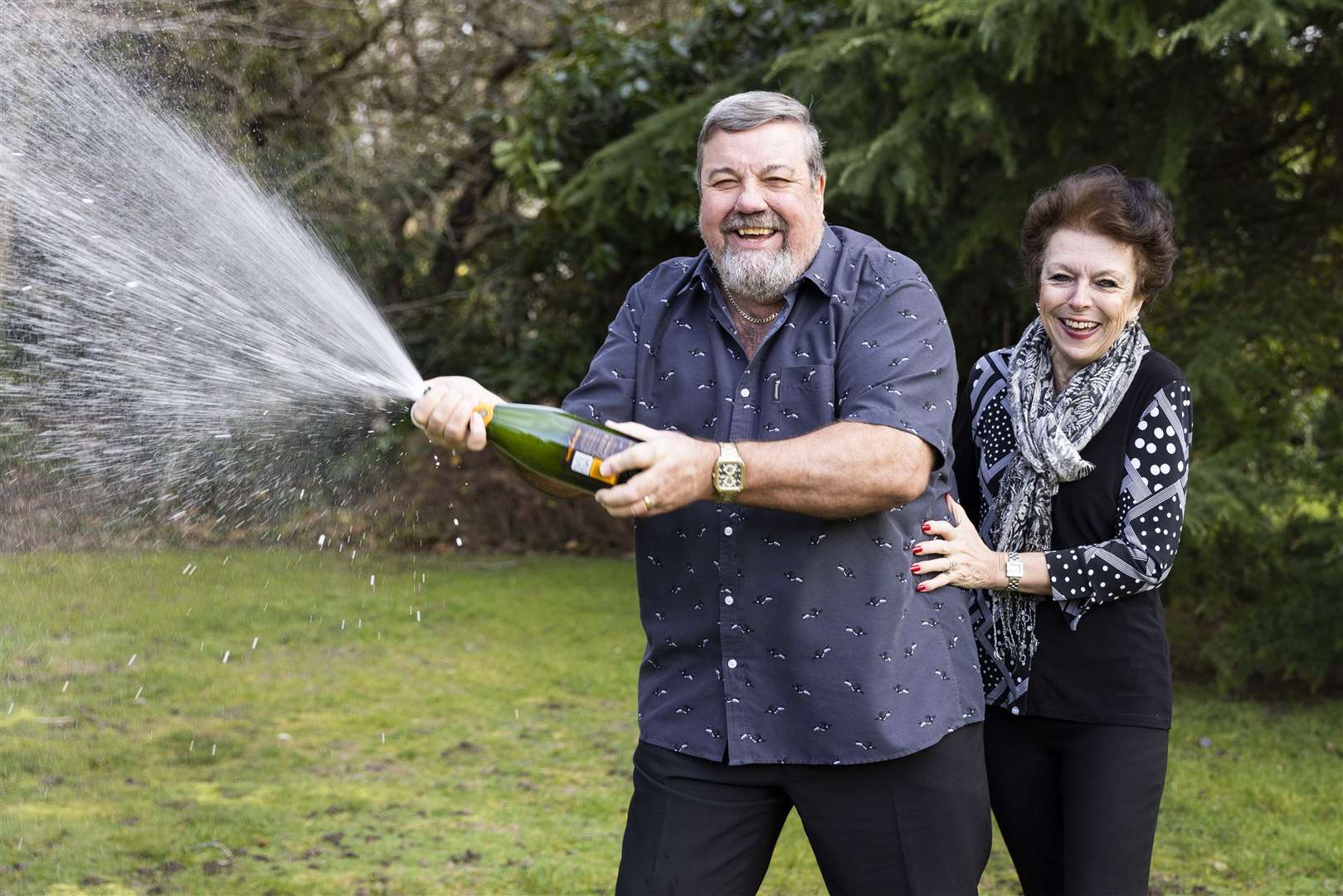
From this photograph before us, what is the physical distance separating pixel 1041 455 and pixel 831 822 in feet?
3.05

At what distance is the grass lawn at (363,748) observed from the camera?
456 cm

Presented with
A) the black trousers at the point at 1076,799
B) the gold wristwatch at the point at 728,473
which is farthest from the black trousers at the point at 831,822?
the gold wristwatch at the point at 728,473

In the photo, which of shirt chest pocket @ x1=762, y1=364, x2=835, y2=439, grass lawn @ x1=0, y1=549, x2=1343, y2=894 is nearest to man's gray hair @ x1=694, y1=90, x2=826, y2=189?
shirt chest pocket @ x1=762, y1=364, x2=835, y2=439

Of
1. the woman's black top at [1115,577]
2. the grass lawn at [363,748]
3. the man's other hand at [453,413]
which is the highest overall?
the man's other hand at [453,413]

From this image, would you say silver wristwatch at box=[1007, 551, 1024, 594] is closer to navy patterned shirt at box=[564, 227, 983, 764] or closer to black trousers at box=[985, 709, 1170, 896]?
navy patterned shirt at box=[564, 227, 983, 764]

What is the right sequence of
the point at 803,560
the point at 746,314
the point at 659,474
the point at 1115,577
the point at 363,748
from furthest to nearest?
the point at 363,748
the point at 1115,577
the point at 746,314
the point at 803,560
the point at 659,474

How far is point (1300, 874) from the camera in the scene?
4508mm

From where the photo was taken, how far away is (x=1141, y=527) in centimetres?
282

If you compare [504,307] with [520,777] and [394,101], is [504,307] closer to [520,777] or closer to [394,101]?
[394,101]

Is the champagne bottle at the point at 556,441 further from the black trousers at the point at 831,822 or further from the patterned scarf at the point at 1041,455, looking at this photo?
the patterned scarf at the point at 1041,455

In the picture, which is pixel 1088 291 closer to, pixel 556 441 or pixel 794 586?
pixel 794 586

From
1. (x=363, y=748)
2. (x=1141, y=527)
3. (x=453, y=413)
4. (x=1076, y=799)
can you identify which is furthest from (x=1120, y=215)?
(x=363, y=748)

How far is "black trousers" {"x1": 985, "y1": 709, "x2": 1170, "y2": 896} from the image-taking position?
2.75 m

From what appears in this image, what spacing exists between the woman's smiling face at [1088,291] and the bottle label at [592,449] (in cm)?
119
